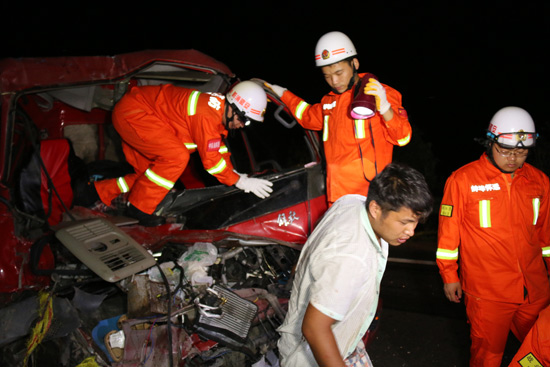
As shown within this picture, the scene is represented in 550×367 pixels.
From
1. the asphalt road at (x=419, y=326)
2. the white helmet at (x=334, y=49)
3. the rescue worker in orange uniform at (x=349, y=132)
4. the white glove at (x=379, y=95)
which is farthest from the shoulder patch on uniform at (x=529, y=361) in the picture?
the white helmet at (x=334, y=49)

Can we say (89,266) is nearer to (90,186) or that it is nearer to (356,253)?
(90,186)

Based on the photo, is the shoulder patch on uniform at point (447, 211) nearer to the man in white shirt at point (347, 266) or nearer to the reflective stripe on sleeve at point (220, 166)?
the man in white shirt at point (347, 266)

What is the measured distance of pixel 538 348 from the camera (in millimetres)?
2004

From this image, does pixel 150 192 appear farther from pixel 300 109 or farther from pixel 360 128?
pixel 360 128

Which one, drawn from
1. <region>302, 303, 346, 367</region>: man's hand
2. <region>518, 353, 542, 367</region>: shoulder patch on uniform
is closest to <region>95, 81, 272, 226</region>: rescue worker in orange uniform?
<region>302, 303, 346, 367</region>: man's hand

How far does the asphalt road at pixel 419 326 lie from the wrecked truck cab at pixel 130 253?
1226 mm

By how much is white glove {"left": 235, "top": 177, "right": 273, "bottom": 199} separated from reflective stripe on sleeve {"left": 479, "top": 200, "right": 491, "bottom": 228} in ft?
5.09

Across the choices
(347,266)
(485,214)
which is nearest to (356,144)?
(485,214)

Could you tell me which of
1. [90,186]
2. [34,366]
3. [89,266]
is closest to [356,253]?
[89,266]

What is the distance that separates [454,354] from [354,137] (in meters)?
1.97

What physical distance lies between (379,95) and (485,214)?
1.14 m

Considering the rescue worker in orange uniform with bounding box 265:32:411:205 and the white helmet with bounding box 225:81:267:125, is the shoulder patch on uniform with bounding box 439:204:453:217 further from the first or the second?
the white helmet with bounding box 225:81:267:125

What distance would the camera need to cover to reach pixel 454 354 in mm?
3406

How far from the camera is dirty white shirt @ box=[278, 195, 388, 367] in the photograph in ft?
5.04
